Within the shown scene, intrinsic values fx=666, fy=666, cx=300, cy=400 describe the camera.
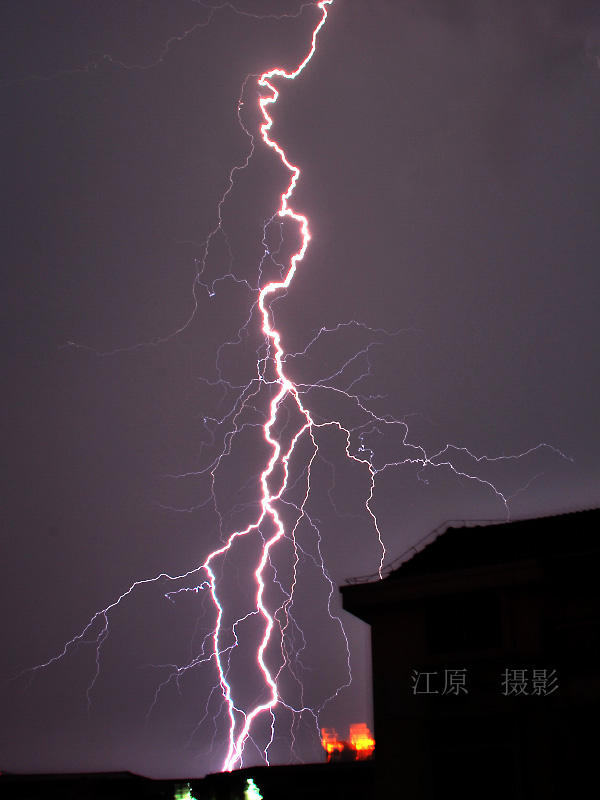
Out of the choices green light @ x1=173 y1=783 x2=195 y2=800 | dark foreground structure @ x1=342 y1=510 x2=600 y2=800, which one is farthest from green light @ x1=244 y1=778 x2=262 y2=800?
dark foreground structure @ x1=342 y1=510 x2=600 y2=800

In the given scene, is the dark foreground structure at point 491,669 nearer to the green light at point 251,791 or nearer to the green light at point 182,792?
the green light at point 251,791

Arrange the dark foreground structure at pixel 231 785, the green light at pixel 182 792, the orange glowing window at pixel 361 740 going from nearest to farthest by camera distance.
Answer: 1. the dark foreground structure at pixel 231 785
2. the green light at pixel 182 792
3. the orange glowing window at pixel 361 740

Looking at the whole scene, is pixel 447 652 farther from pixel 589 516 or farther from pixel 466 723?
pixel 589 516

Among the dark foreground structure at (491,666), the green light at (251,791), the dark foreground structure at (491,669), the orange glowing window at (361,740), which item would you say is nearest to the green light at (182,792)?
the green light at (251,791)

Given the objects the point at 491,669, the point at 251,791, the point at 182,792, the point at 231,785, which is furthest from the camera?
the point at 182,792

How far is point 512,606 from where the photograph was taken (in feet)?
28.2

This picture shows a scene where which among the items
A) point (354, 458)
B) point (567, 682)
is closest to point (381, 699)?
point (567, 682)

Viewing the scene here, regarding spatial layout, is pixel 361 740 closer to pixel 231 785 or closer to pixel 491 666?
pixel 231 785

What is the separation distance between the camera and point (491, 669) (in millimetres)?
8281

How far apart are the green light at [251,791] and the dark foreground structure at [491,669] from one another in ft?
9.53

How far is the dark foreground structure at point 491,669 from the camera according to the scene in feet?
25.6

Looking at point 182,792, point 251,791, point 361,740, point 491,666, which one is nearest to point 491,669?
point 491,666

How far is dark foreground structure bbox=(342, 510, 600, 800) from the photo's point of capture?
25.6 feet

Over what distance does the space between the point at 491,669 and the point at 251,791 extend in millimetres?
4704
